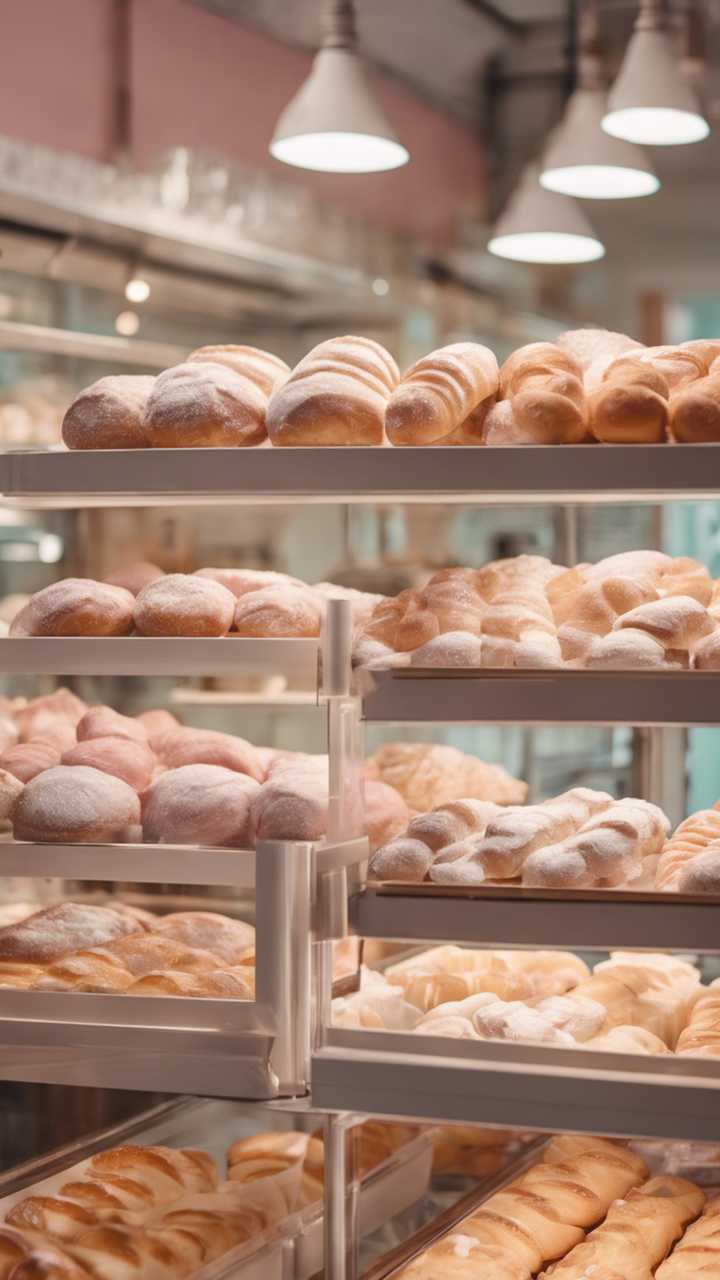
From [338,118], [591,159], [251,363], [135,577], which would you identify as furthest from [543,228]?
[135,577]

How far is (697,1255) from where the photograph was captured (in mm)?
2053

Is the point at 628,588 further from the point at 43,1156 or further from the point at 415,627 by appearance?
the point at 43,1156

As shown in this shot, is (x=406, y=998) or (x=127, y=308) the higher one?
(x=127, y=308)

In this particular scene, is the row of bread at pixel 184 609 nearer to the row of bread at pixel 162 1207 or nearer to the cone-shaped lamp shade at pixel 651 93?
the row of bread at pixel 162 1207

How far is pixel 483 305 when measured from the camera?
6.66 meters

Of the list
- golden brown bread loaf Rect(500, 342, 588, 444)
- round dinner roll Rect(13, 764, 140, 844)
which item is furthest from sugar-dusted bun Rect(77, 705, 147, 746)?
golden brown bread loaf Rect(500, 342, 588, 444)

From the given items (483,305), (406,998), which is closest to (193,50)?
(483,305)

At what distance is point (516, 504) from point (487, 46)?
4949 mm

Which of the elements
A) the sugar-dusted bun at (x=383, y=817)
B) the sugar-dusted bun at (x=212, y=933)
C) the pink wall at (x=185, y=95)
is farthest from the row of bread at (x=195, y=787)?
the pink wall at (x=185, y=95)

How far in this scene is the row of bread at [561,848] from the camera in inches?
78.5

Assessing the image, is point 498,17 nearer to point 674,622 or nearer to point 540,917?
point 674,622

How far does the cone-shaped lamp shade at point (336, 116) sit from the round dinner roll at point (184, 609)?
1791 mm

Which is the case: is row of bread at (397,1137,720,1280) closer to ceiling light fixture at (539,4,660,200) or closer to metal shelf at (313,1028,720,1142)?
metal shelf at (313,1028,720,1142)

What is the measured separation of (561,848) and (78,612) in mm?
→ 678
